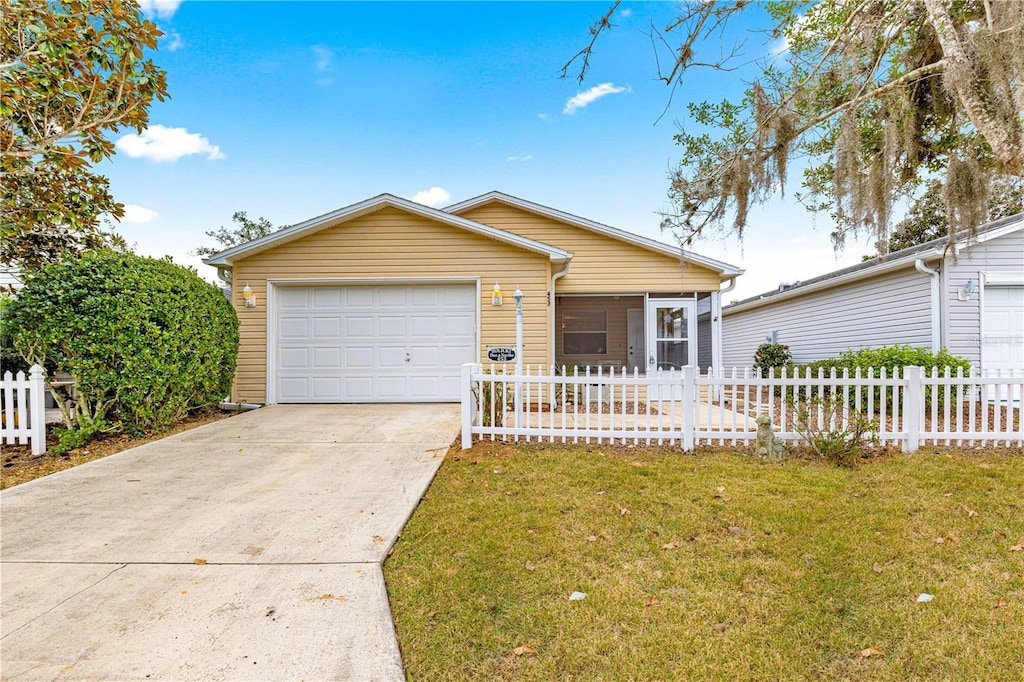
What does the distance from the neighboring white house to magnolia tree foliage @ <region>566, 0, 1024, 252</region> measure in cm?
366

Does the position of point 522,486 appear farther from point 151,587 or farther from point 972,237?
point 972,237

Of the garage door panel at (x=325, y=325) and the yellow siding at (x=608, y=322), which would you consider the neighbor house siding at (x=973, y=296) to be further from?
the garage door panel at (x=325, y=325)

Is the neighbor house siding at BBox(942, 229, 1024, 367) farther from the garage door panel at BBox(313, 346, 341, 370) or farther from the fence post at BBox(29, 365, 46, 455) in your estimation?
the fence post at BBox(29, 365, 46, 455)

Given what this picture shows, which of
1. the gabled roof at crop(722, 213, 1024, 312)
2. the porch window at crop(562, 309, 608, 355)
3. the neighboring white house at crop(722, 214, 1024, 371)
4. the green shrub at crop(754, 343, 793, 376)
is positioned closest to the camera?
the gabled roof at crop(722, 213, 1024, 312)

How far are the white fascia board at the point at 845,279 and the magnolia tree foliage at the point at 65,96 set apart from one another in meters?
13.1

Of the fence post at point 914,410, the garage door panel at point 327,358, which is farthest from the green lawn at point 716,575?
the garage door panel at point 327,358

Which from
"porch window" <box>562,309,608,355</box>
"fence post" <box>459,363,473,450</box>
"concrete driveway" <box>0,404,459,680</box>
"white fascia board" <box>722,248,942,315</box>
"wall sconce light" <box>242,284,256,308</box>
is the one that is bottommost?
"concrete driveway" <box>0,404,459,680</box>

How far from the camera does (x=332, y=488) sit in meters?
4.30

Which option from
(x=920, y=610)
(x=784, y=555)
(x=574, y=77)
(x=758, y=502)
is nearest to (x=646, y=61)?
(x=574, y=77)

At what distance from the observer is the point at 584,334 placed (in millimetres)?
11680

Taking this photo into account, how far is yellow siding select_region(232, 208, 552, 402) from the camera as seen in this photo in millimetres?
8703

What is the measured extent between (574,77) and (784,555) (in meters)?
4.67

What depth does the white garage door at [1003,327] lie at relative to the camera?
8984 mm

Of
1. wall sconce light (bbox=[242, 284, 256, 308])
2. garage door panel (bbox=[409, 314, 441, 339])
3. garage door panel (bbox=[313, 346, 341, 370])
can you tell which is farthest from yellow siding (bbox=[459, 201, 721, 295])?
wall sconce light (bbox=[242, 284, 256, 308])
